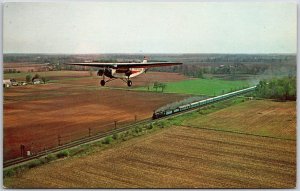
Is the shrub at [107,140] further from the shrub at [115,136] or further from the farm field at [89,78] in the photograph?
the farm field at [89,78]

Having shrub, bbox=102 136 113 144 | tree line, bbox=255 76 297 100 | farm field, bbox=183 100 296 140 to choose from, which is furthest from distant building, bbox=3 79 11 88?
tree line, bbox=255 76 297 100

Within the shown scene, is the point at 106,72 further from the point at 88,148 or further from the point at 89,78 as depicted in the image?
the point at 88,148

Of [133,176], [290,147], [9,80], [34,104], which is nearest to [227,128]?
[290,147]

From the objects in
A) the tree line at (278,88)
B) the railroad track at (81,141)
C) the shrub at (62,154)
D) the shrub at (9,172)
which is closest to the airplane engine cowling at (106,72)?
the railroad track at (81,141)

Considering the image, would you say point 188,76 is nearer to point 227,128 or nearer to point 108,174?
point 227,128

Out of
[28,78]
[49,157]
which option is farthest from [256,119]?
[28,78]

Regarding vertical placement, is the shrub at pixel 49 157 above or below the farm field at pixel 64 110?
below
